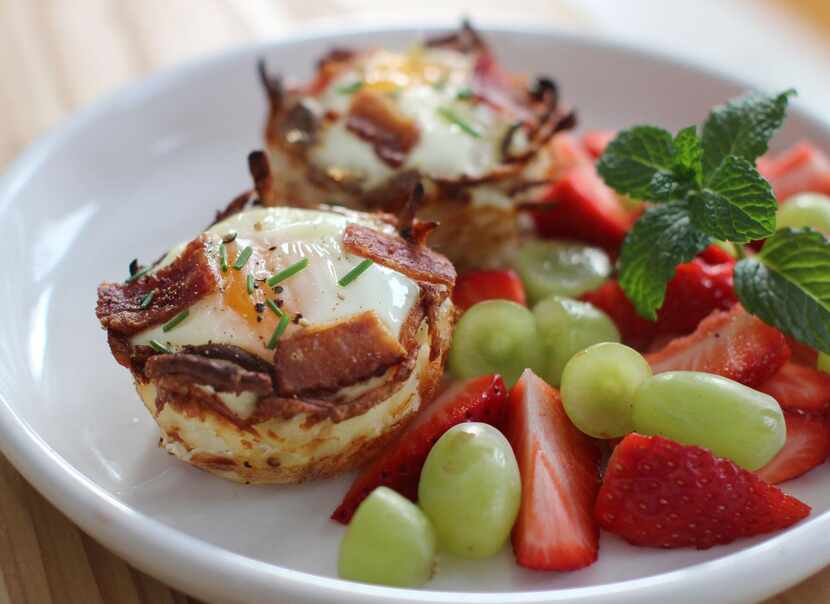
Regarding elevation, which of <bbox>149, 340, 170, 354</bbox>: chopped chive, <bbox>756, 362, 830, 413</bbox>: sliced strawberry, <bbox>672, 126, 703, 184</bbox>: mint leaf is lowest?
<bbox>149, 340, 170, 354</bbox>: chopped chive

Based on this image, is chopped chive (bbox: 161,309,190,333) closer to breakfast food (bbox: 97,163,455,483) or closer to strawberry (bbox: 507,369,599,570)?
breakfast food (bbox: 97,163,455,483)

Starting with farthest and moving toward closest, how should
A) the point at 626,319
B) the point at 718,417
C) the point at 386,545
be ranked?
the point at 626,319 < the point at 718,417 < the point at 386,545

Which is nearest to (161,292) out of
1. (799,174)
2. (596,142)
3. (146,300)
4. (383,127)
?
(146,300)

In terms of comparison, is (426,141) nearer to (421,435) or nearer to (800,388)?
(421,435)

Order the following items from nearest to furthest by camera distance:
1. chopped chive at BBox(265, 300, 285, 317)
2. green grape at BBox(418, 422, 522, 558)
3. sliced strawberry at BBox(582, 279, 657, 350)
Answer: green grape at BBox(418, 422, 522, 558), chopped chive at BBox(265, 300, 285, 317), sliced strawberry at BBox(582, 279, 657, 350)

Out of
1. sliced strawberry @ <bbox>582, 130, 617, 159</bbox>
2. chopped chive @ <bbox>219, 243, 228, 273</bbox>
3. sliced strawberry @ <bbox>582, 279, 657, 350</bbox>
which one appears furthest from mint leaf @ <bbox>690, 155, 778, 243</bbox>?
chopped chive @ <bbox>219, 243, 228, 273</bbox>

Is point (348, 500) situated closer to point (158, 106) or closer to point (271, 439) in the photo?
point (271, 439)

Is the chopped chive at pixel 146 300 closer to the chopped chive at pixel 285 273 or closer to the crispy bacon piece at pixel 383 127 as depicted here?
the chopped chive at pixel 285 273

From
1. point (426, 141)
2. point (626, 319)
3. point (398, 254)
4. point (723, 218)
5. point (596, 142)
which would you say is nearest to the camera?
point (398, 254)
